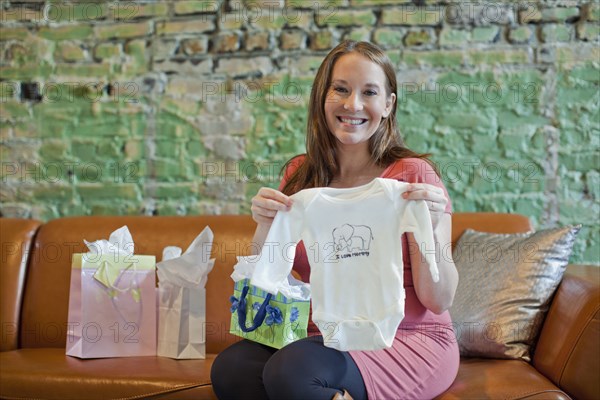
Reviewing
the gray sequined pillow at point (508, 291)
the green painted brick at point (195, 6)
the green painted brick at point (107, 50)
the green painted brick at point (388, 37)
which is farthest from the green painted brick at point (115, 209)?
the gray sequined pillow at point (508, 291)

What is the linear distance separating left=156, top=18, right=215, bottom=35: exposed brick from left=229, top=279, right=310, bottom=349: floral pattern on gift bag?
145 cm

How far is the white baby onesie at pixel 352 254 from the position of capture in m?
1.64

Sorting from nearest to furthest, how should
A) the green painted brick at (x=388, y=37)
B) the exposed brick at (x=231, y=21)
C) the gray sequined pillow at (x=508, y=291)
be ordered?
1. the gray sequined pillow at (x=508, y=291)
2. the green painted brick at (x=388, y=37)
3. the exposed brick at (x=231, y=21)

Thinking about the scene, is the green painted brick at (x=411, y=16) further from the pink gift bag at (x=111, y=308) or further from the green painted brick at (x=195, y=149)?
the pink gift bag at (x=111, y=308)

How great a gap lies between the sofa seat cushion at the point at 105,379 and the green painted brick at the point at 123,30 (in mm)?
1506

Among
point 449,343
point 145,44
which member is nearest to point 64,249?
point 145,44

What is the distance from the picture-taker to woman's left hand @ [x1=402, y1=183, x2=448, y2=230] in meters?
1.66

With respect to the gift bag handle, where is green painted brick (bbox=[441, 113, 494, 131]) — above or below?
above

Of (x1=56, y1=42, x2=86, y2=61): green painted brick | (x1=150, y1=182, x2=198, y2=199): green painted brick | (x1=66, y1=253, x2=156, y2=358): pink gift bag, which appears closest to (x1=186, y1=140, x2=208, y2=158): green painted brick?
(x1=150, y1=182, x2=198, y2=199): green painted brick

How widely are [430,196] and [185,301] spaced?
41.4 inches

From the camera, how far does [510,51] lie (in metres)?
2.82

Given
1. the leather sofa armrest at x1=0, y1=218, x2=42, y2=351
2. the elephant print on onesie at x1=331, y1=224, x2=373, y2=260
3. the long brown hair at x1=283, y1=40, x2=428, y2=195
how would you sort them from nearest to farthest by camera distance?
the elephant print on onesie at x1=331, y1=224, x2=373, y2=260 → the long brown hair at x1=283, y1=40, x2=428, y2=195 → the leather sofa armrest at x1=0, y1=218, x2=42, y2=351

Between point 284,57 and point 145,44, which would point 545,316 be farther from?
point 145,44

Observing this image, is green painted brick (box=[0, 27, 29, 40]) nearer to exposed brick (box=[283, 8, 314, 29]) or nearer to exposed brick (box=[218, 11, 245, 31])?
exposed brick (box=[218, 11, 245, 31])
